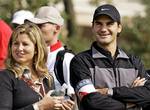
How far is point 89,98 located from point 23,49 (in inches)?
30.5

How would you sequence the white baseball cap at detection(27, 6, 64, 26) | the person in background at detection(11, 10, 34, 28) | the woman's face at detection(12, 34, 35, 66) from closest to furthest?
the woman's face at detection(12, 34, 35, 66) < the white baseball cap at detection(27, 6, 64, 26) < the person in background at detection(11, 10, 34, 28)

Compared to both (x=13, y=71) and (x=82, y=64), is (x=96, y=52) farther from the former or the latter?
(x=13, y=71)

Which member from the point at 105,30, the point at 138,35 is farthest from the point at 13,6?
the point at 138,35

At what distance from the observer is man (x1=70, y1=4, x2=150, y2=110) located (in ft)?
21.6

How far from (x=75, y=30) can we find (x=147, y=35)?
239 centimetres

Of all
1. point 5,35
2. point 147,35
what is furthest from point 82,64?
point 147,35

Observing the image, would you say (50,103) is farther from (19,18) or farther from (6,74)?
(19,18)

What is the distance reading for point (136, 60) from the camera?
22.7 ft

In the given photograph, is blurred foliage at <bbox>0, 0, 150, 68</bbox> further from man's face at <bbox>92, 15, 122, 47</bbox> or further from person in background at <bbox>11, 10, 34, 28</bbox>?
man's face at <bbox>92, 15, 122, 47</bbox>

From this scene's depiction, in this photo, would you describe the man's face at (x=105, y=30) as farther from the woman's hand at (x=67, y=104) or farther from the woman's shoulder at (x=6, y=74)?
the woman's shoulder at (x=6, y=74)

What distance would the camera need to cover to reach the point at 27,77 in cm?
625

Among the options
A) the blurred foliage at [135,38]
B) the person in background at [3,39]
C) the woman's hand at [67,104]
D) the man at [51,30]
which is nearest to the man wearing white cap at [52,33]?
the man at [51,30]

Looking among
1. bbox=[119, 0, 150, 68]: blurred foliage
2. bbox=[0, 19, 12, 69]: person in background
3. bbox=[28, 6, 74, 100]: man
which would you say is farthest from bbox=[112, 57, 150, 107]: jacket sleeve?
bbox=[119, 0, 150, 68]: blurred foliage

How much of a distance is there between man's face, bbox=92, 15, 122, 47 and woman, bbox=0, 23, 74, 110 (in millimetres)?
643
